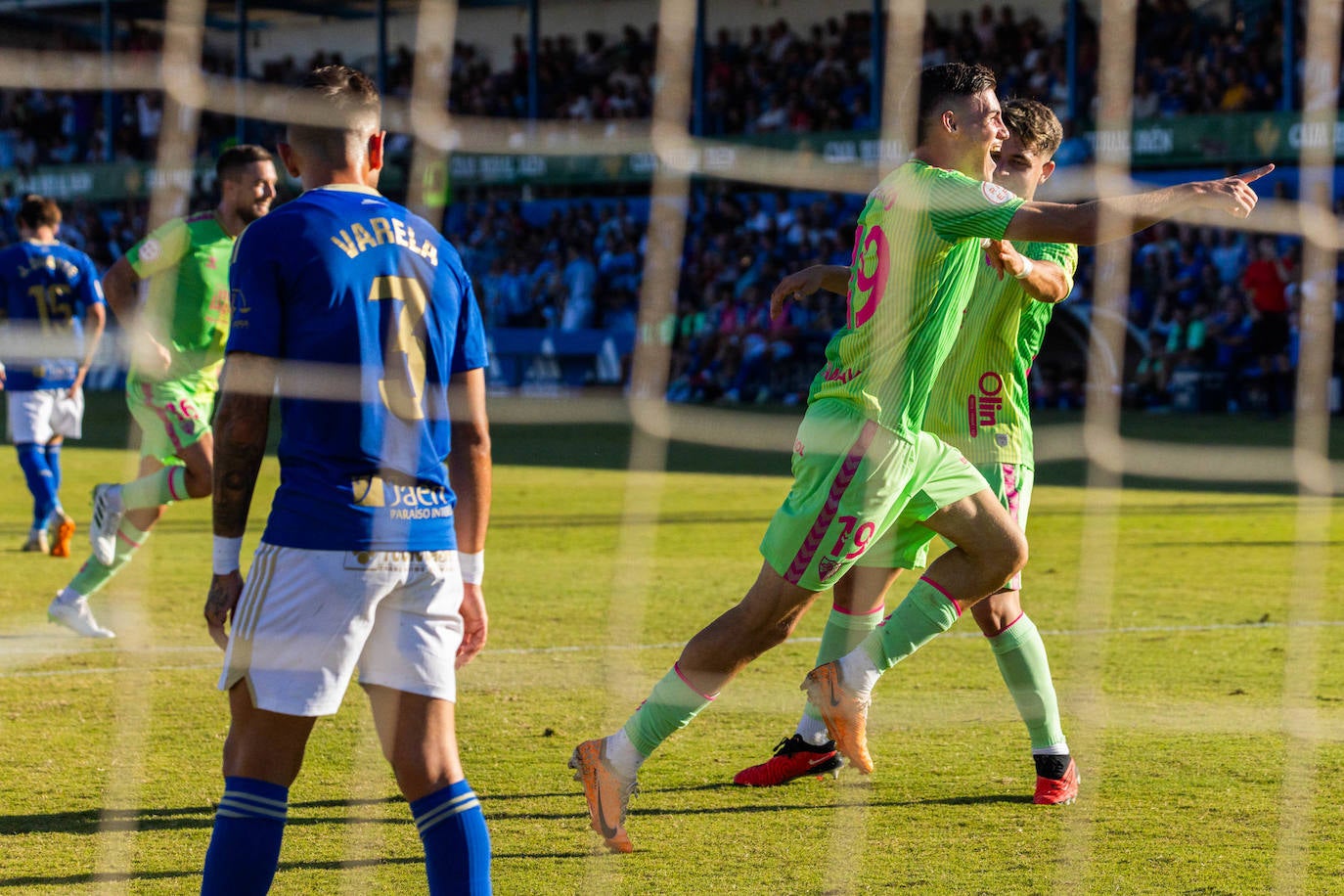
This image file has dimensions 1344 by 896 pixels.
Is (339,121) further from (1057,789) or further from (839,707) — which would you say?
(1057,789)

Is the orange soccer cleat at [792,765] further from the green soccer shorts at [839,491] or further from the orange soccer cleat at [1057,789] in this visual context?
the green soccer shorts at [839,491]

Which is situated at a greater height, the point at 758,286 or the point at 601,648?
the point at 758,286

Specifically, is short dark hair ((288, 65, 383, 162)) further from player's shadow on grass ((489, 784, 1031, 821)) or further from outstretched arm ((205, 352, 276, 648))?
player's shadow on grass ((489, 784, 1031, 821))

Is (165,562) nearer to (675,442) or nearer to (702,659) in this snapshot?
(702,659)

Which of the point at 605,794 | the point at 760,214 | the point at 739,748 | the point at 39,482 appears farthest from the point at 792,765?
the point at 760,214

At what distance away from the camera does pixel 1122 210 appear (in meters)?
3.65

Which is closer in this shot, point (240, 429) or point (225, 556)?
point (240, 429)

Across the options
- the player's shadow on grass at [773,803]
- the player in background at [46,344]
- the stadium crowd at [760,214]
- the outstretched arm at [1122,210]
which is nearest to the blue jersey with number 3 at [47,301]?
the player in background at [46,344]

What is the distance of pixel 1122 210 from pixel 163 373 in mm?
4829

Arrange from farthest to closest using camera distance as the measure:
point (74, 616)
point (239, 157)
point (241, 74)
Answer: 1. point (241, 74)
2. point (74, 616)
3. point (239, 157)

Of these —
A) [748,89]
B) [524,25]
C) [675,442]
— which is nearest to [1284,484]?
[675,442]

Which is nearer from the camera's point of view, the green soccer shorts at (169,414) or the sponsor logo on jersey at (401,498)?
the sponsor logo on jersey at (401,498)

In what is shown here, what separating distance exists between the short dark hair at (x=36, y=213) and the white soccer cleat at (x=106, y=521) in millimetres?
3200

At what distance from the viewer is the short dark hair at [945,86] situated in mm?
4137
